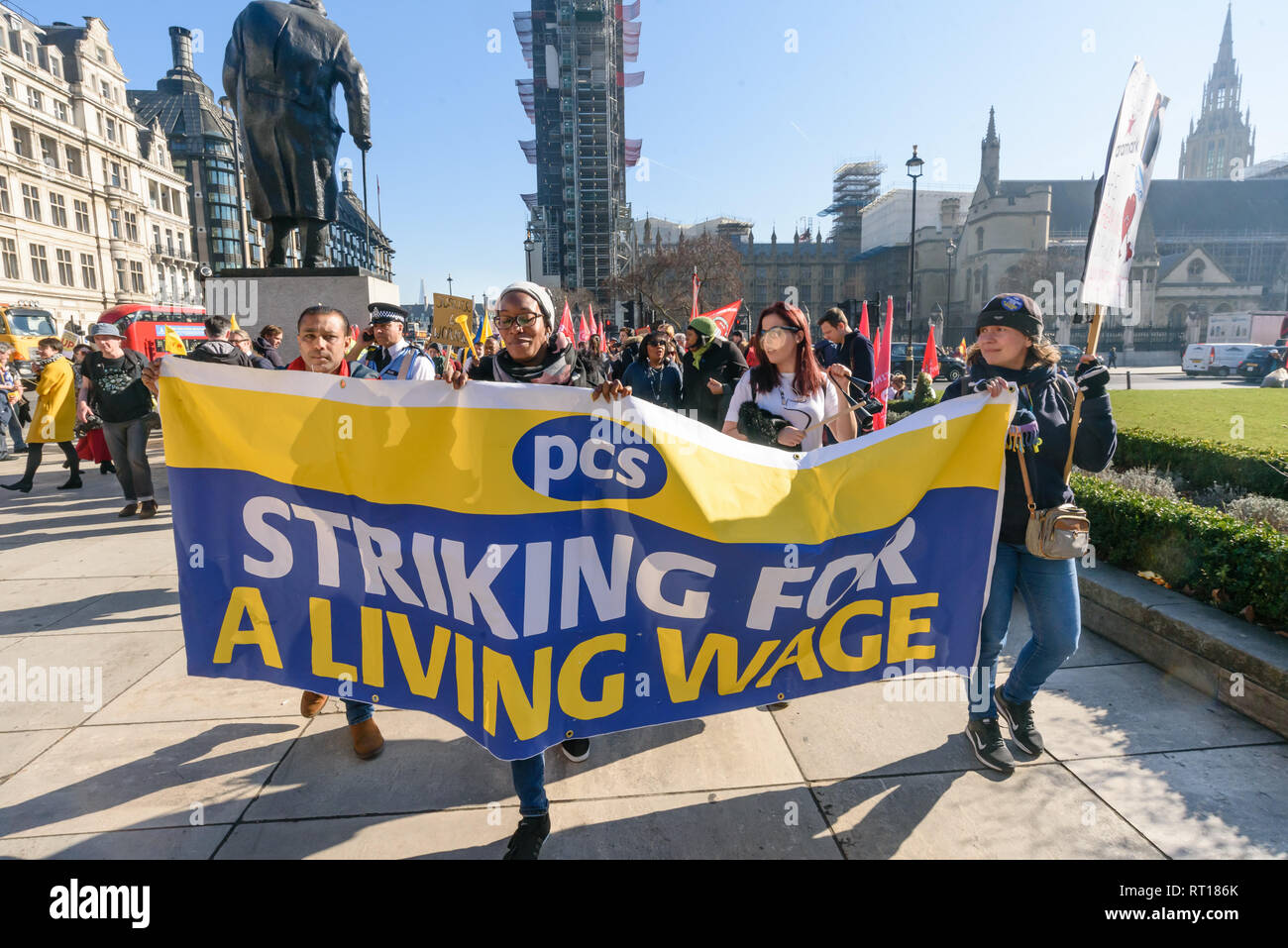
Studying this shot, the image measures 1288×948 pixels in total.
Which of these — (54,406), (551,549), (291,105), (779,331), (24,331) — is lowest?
(551,549)

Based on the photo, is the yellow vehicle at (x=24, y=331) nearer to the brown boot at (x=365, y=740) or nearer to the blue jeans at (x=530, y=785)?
the brown boot at (x=365, y=740)

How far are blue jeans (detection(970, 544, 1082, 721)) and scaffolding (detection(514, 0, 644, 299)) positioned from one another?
70739mm

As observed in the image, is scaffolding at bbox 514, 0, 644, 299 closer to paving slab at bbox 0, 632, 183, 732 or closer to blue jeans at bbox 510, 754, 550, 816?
paving slab at bbox 0, 632, 183, 732

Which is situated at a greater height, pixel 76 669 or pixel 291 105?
pixel 291 105

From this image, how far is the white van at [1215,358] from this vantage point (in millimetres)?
32375

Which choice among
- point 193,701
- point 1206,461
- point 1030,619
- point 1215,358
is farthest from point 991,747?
point 1215,358

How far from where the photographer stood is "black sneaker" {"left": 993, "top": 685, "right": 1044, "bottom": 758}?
11.0 feet

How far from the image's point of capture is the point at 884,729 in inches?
142

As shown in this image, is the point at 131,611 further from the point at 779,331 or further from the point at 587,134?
the point at 587,134

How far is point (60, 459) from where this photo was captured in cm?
1282

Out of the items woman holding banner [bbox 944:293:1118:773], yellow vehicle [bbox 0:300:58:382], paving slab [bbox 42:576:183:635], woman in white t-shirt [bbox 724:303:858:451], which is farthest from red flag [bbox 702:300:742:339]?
yellow vehicle [bbox 0:300:58:382]

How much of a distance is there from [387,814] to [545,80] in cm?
10570

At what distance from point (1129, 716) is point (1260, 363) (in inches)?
1395

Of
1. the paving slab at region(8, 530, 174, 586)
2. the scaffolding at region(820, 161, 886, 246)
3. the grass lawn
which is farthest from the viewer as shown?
the scaffolding at region(820, 161, 886, 246)
